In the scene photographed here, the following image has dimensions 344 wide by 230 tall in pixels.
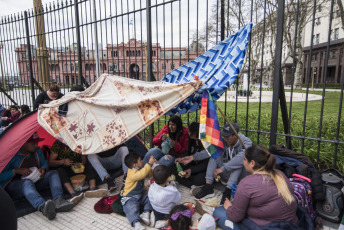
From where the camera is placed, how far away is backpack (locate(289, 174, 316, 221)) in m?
2.54

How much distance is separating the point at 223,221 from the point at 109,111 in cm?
202

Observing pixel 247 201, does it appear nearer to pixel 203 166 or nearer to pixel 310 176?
pixel 310 176

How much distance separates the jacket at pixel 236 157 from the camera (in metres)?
3.25

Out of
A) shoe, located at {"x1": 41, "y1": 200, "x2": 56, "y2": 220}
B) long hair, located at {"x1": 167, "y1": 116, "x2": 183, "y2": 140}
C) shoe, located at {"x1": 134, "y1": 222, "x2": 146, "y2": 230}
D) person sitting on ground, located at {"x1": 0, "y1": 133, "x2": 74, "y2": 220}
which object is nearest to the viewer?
shoe, located at {"x1": 134, "y1": 222, "x2": 146, "y2": 230}

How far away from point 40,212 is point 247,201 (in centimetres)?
271

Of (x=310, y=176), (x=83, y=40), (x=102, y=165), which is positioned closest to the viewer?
(x=310, y=176)

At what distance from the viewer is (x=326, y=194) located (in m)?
2.75

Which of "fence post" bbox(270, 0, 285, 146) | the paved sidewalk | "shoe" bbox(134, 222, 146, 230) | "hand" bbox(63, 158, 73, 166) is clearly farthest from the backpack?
"hand" bbox(63, 158, 73, 166)

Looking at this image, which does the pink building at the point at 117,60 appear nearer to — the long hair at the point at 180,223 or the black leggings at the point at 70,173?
the black leggings at the point at 70,173

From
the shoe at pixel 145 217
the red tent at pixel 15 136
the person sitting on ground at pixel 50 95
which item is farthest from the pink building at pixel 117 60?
the shoe at pixel 145 217

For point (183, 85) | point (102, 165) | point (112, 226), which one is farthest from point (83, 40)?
point (112, 226)

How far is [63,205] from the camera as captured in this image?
10.1 ft

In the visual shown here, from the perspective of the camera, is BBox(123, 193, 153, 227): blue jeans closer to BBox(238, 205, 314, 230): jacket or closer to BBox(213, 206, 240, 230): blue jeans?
BBox(213, 206, 240, 230): blue jeans

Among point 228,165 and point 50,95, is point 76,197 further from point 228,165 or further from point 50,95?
point 50,95
